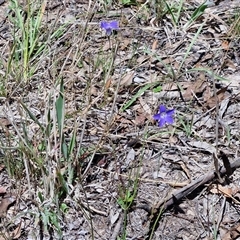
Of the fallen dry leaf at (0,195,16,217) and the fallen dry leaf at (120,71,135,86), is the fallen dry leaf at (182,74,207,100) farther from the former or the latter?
the fallen dry leaf at (0,195,16,217)

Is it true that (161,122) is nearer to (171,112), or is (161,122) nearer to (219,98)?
(171,112)

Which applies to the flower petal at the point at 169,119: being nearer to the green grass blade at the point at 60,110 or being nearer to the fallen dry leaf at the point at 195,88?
the fallen dry leaf at the point at 195,88

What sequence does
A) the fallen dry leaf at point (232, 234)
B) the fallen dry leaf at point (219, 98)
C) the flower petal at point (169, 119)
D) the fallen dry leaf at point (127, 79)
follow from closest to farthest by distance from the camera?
1. the fallen dry leaf at point (232, 234)
2. the flower petal at point (169, 119)
3. the fallen dry leaf at point (219, 98)
4. the fallen dry leaf at point (127, 79)

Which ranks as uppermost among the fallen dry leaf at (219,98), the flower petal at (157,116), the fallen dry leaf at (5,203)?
the flower petal at (157,116)

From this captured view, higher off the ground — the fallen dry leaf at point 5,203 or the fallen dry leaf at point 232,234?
the fallen dry leaf at point 5,203

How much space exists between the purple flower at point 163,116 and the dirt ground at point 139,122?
0.10 meters

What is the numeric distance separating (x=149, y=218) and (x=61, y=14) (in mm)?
1450

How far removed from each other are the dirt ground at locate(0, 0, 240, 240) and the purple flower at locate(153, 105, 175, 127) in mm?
96

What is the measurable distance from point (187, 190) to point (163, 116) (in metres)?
0.33

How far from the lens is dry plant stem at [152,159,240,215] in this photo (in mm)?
2186

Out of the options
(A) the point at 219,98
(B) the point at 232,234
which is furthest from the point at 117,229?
(A) the point at 219,98

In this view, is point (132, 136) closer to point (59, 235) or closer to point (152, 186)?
point (152, 186)

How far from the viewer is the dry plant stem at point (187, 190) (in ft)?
7.17

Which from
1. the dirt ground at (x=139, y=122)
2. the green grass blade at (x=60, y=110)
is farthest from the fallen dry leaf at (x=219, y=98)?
the green grass blade at (x=60, y=110)
